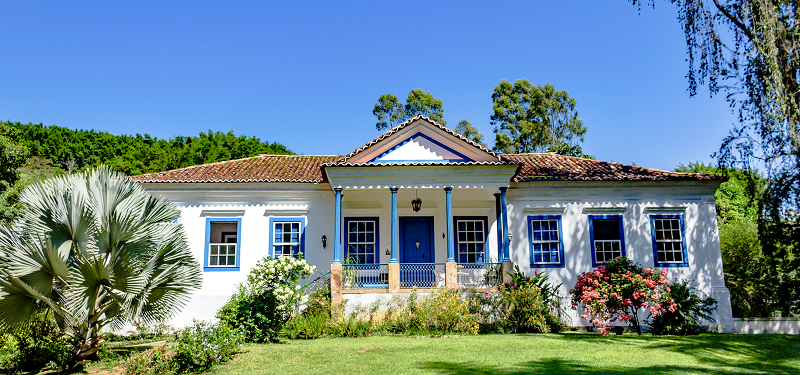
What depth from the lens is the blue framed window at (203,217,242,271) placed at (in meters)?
16.6

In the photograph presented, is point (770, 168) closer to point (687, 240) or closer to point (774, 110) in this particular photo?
point (774, 110)

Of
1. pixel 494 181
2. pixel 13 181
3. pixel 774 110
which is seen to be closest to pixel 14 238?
pixel 494 181

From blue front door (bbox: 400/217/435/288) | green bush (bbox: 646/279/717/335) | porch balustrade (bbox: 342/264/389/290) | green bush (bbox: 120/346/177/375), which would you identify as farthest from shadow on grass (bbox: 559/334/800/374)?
green bush (bbox: 120/346/177/375)

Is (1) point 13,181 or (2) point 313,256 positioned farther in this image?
(1) point 13,181

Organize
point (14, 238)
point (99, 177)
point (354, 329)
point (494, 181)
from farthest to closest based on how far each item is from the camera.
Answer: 1. point (494, 181)
2. point (354, 329)
3. point (99, 177)
4. point (14, 238)

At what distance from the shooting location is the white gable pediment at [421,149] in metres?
15.6

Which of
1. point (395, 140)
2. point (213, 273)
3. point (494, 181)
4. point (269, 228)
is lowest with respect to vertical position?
point (213, 273)

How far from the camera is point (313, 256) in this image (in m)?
16.7

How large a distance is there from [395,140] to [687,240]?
31.9ft

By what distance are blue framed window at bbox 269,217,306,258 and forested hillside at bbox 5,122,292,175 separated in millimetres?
14476

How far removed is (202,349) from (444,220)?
385 inches

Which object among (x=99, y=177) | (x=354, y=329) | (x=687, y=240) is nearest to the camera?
(x=99, y=177)

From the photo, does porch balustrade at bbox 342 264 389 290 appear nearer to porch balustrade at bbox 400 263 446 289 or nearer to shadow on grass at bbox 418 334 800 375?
porch balustrade at bbox 400 263 446 289

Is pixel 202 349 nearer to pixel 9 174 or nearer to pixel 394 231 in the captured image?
pixel 394 231
